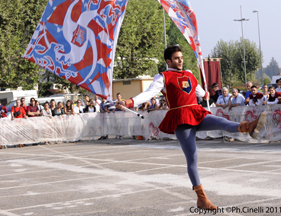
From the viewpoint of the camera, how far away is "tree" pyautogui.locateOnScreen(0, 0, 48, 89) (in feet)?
124

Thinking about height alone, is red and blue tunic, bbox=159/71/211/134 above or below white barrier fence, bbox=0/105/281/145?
above

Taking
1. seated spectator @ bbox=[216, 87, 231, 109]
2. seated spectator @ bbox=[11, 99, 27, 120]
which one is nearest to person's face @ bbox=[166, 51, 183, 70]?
seated spectator @ bbox=[216, 87, 231, 109]

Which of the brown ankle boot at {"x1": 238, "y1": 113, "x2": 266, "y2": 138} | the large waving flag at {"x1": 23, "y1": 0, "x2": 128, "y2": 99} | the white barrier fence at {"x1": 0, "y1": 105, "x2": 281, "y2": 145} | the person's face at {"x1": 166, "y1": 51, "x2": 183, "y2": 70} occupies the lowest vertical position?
the white barrier fence at {"x1": 0, "y1": 105, "x2": 281, "y2": 145}

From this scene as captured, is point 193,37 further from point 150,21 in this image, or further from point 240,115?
point 150,21

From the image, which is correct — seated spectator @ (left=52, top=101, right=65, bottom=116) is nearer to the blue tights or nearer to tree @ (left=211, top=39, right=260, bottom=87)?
the blue tights

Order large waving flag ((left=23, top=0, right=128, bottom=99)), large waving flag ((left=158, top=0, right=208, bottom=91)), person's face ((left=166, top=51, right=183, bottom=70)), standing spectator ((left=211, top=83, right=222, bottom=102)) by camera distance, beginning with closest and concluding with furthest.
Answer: person's face ((left=166, top=51, right=183, bottom=70)) → large waving flag ((left=23, top=0, right=128, bottom=99)) → large waving flag ((left=158, top=0, right=208, bottom=91)) → standing spectator ((left=211, top=83, right=222, bottom=102))

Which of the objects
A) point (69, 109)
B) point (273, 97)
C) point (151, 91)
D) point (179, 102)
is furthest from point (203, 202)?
point (69, 109)

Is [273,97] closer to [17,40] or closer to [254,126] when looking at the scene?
[254,126]

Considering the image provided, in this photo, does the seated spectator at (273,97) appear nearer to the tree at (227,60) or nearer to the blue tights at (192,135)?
the blue tights at (192,135)

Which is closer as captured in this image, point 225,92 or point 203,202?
point 203,202

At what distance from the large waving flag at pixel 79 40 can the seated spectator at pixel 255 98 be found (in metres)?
6.23

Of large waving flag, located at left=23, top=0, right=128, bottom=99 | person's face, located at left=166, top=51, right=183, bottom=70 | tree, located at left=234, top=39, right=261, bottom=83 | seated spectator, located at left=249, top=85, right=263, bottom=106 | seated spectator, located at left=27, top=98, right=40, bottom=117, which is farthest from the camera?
tree, located at left=234, top=39, right=261, bottom=83

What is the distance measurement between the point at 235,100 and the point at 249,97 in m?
0.48

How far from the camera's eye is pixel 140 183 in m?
8.49
